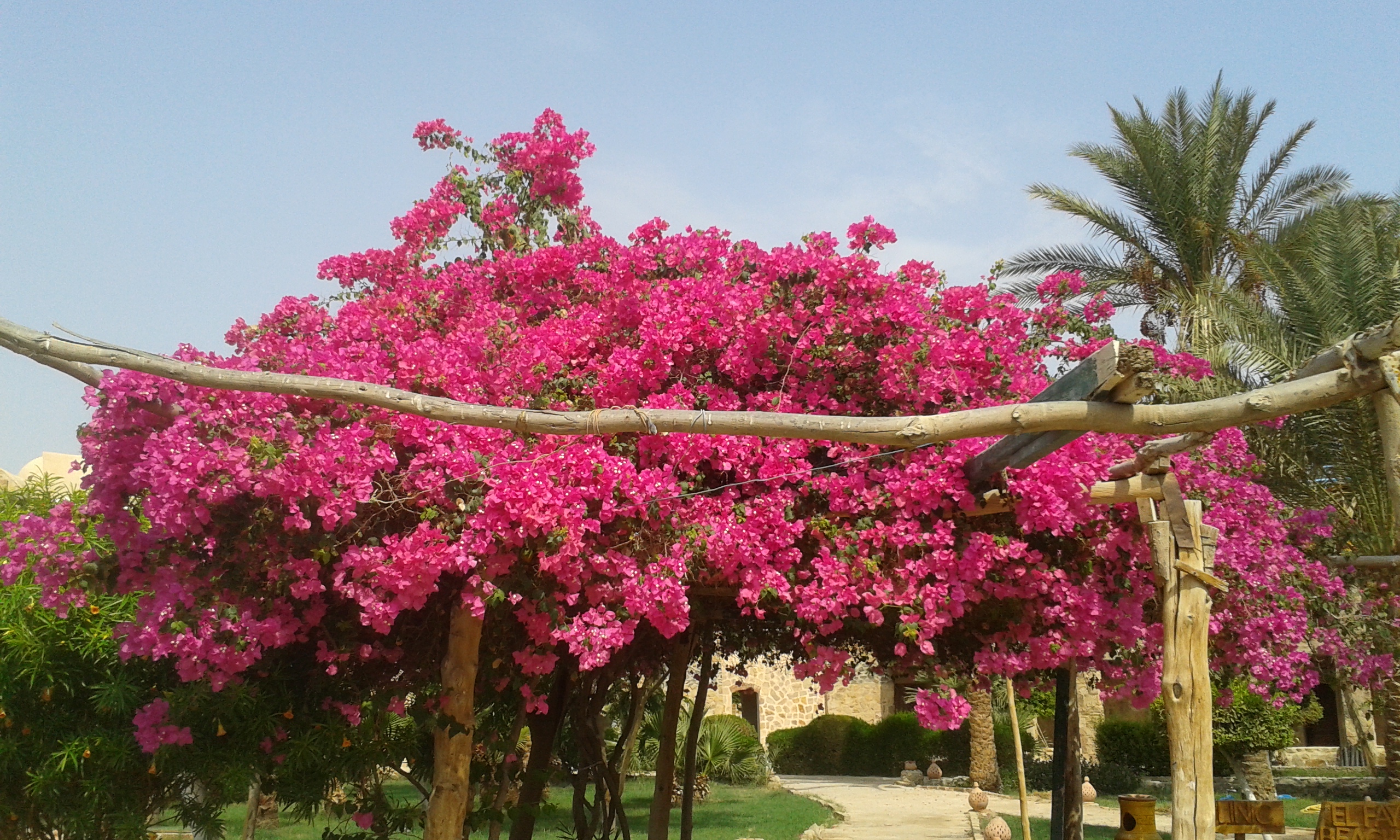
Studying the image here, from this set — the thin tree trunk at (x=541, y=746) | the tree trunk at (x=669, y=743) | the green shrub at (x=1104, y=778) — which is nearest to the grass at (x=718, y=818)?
the tree trunk at (x=669, y=743)

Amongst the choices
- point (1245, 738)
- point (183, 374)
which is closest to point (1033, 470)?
point (183, 374)

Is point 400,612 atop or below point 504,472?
below

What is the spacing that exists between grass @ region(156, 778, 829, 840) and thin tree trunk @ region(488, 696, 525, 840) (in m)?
4.96

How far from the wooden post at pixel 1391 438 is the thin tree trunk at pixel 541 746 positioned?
5.15m

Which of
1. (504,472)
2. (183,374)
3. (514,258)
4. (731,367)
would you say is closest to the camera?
(183,374)

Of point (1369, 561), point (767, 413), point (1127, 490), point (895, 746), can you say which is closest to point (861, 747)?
point (895, 746)

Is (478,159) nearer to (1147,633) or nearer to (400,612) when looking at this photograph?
(400,612)

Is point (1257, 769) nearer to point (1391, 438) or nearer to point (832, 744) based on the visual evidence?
point (832, 744)

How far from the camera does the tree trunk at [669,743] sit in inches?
322

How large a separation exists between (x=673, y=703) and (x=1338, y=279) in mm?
8052

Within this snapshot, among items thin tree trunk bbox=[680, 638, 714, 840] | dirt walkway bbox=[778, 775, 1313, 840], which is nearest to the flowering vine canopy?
thin tree trunk bbox=[680, 638, 714, 840]

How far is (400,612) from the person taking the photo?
21.7 ft

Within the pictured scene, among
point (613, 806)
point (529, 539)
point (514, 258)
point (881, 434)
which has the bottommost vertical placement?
point (613, 806)

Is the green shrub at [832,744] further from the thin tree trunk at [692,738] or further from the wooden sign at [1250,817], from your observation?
the wooden sign at [1250,817]
